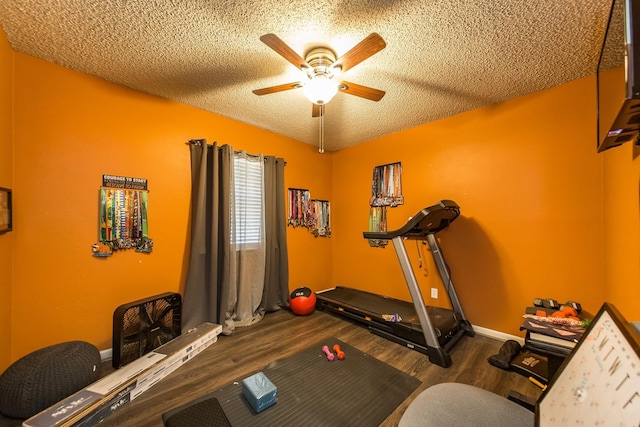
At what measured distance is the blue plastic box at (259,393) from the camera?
1430mm

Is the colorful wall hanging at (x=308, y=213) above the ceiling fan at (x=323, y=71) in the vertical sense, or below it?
below

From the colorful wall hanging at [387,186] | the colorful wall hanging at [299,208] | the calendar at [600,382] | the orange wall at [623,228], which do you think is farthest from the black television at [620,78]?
the colorful wall hanging at [299,208]

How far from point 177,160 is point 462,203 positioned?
309 centimetres

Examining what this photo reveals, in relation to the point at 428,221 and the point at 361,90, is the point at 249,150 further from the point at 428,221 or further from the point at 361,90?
the point at 428,221

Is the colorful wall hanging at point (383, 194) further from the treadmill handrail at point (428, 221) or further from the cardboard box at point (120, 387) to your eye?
the cardboard box at point (120, 387)

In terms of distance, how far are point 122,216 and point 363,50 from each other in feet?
7.73

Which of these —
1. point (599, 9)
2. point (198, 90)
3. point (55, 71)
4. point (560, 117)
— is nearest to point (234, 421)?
point (198, 90)

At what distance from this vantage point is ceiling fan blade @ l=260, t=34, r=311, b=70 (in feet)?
4.24

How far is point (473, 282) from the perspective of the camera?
8.16ft

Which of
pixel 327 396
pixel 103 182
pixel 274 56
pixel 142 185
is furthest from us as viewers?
pixel 142 185

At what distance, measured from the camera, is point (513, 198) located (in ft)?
7.48

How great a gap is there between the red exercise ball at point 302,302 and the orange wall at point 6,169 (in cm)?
227

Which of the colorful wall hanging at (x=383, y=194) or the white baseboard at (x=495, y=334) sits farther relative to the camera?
the colorful wall hanging at (x=383, y=194)

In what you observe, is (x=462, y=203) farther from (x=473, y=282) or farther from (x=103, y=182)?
(x=103, y=182)
